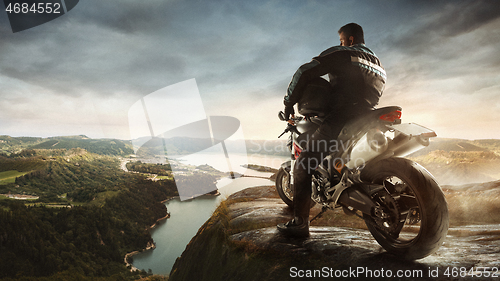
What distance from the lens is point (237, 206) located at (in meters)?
6.74

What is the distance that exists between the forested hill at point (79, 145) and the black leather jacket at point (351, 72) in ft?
583

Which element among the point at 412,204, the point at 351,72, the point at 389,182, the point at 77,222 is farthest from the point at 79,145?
the point at 412,204

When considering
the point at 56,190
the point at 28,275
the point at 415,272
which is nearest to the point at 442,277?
the point at 415,272

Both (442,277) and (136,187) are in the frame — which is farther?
(136,187)

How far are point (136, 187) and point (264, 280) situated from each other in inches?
4884

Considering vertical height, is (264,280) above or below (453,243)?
below

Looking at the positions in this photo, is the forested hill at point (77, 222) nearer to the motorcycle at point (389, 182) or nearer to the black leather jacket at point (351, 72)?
the motorcycle at point (389, 182)

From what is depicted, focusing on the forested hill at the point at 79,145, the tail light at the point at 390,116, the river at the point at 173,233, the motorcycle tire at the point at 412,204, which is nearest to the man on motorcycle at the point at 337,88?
the tail light at the point at 390,116

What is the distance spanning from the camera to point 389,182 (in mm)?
2723

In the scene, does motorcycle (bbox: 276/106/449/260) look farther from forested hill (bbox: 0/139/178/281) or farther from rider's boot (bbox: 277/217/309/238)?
forested hill (bbox: 0/139/178/281)

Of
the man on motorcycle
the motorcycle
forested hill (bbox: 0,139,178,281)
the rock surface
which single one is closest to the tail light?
the motorcycle

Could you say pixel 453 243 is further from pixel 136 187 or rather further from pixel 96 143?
pixel 96 143

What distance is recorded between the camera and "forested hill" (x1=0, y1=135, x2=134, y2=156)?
156 meters

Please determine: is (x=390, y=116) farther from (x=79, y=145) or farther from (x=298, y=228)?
(x=79, y=145)
